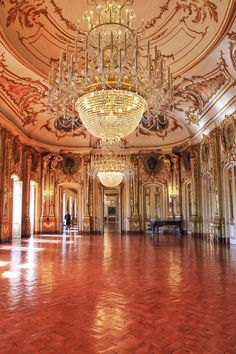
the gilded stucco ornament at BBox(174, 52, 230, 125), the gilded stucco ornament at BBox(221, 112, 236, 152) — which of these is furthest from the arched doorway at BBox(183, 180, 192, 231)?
the gilded stucco ornament at BBox(221, 112, 236, 152)

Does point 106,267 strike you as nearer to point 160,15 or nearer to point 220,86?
point 160,15

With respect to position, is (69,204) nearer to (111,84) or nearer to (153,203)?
(153,203)

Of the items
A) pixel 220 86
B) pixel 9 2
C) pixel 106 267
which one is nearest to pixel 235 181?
pixel 220 86

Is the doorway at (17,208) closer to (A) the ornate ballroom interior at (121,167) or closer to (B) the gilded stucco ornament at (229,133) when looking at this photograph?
(A) the ornate ballroom interior at (121,167)

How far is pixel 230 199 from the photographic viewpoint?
34.8 feet

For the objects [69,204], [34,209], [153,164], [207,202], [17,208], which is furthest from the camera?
[69,204]

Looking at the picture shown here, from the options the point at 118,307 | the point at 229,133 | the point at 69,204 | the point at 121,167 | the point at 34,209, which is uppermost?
the point at 229,133

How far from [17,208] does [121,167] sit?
5.21 m

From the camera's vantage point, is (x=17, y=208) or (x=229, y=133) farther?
(x=17, y=208)

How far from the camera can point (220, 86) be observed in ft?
31.3

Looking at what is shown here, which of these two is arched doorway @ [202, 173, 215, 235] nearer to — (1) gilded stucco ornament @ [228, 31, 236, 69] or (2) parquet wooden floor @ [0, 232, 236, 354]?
(1) gilded stucco ornament @ [228, 31, 236, 69]

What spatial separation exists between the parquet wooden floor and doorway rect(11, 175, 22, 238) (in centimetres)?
714

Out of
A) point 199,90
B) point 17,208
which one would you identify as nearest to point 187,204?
point 199,90

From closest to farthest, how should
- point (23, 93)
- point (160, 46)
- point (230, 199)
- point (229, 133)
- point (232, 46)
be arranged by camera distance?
point (232, 46), point (160, 46), point (229, 133), point (230, 199), point (23, 93)
